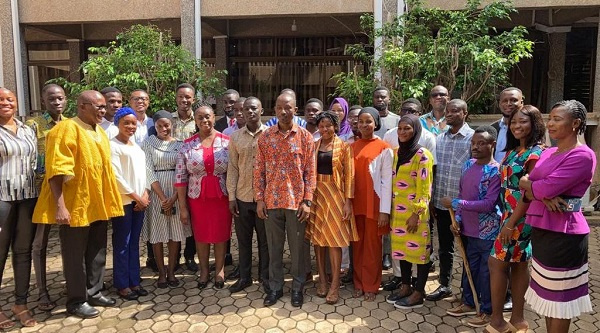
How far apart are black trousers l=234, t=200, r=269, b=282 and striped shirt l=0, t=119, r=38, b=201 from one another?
1.71 meters

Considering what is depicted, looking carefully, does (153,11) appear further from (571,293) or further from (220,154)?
(571,293)

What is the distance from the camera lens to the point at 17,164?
345 centimetres

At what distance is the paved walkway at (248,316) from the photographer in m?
3.50

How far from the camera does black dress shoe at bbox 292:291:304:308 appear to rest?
12.5 ft

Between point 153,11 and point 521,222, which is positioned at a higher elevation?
point 153,11

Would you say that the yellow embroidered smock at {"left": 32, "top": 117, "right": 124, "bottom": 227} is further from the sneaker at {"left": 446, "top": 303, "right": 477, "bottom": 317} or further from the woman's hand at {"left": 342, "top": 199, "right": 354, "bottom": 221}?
the sneaker at {"left": 446, "top": 303, "right": 477, "bottom": 317}

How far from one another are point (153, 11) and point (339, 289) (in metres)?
6.29

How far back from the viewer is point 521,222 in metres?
3.02

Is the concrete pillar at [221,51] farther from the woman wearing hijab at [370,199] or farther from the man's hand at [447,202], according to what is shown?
the man's hand at [447,202]

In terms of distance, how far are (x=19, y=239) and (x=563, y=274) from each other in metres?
4.01

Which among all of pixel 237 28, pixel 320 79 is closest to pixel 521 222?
pixel 320 79

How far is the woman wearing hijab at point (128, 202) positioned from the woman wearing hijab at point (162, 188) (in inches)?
4.0

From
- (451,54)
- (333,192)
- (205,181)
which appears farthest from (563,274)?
(451,54)

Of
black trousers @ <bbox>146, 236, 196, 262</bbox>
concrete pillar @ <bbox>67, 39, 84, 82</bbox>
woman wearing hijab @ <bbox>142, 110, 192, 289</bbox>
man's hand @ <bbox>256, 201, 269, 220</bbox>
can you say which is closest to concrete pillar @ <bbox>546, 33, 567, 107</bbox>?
man's hand @ <bbox>256, 201, 269, 220</bbox>
